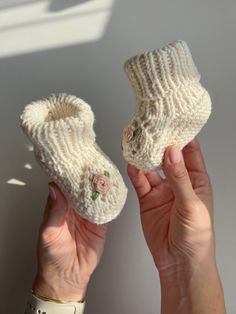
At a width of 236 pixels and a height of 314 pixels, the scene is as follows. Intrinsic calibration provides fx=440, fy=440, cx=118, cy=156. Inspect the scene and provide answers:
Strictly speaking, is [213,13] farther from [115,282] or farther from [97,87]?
[115,282]

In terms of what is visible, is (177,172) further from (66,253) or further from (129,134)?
(66,253)

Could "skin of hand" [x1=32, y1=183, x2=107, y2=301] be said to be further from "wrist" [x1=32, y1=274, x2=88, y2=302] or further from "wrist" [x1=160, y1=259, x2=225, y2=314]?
"wrist" [x1=160, y1=259, x2=225, y2=314]

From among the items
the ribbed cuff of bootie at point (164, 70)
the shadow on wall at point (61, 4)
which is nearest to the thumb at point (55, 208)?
the ribbed cuff of bootie at point (164, 70)

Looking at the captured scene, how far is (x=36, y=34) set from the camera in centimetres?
80

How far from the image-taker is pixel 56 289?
30.8 inches

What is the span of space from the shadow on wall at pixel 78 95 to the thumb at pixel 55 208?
0.10 metres

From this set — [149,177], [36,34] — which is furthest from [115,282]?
[36,34]

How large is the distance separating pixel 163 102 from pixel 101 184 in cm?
15

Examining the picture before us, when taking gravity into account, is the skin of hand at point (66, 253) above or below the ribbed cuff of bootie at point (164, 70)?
below

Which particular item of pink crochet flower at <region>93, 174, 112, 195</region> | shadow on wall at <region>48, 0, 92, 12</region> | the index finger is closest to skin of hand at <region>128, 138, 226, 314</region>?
the index finger

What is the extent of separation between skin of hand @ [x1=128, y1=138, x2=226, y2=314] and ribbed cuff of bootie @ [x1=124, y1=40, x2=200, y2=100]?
9 centimetres

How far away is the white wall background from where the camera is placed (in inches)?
31.2

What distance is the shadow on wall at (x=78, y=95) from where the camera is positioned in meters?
0.80

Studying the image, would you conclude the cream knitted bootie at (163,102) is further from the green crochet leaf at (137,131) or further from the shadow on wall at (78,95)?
the shadow on wall at (78,95)
